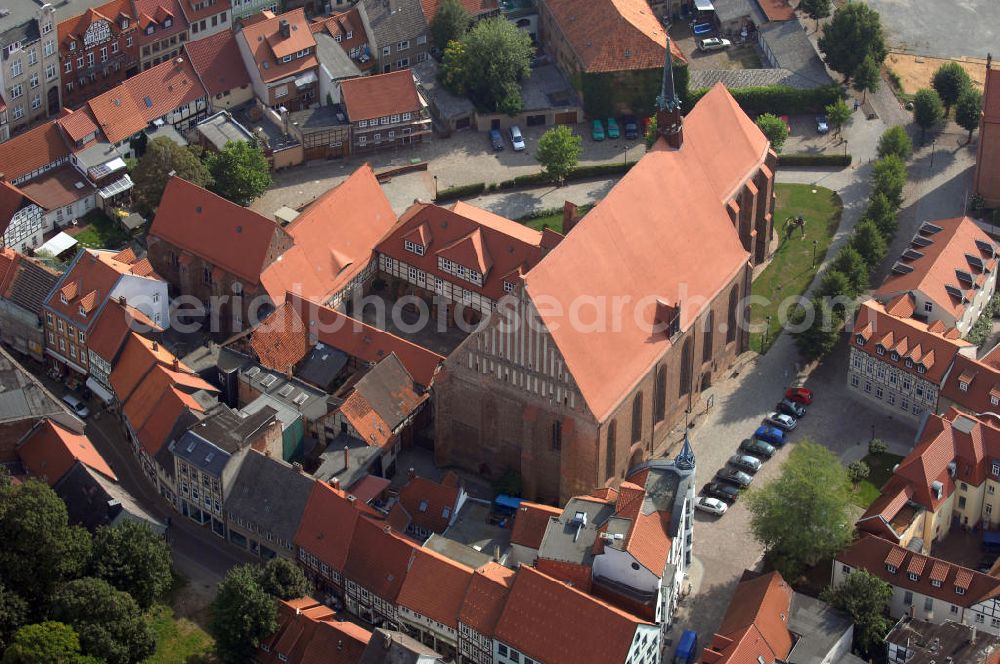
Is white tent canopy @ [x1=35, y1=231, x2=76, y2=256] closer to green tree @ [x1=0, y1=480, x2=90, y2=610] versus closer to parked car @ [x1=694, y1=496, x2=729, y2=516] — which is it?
green tree @ [x1=0, y1=480, x2=90, y2=610]

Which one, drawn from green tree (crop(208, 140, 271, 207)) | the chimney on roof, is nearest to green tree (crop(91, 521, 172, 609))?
green tree (crop(208, 140, 271, 207))

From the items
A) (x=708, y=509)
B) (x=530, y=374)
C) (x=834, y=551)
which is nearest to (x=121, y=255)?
(x=530, y=374)

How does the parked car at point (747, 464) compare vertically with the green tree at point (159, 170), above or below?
below

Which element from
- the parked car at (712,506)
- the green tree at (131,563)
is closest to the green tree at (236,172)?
the green tree at (131,563)

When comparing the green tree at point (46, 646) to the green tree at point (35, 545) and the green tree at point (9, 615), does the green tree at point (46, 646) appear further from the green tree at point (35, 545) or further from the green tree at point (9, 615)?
the green tree at point (35, 545)

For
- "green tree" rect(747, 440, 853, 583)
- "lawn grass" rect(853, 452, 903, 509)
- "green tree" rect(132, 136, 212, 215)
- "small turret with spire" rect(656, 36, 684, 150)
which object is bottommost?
"lawn grass" rect(853, 452, 903, 509)

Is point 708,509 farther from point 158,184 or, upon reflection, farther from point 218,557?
point 158,184
